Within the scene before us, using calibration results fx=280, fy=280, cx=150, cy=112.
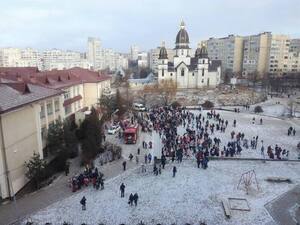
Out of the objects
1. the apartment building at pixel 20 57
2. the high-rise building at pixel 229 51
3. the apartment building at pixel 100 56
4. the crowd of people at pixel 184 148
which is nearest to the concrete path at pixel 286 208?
the crowd of people at pixel 184 148

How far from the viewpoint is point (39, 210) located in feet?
46.9

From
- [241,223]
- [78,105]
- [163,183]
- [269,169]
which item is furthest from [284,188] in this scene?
[78,105]

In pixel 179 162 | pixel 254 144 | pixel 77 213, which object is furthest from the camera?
pixel 254 144

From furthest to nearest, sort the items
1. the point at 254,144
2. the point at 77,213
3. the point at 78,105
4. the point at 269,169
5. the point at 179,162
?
the point at 78,105 < the point at 254,144 < the point at 179,162 < the point at 269,169 < the point at 77,213

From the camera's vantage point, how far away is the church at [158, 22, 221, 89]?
2798 inches

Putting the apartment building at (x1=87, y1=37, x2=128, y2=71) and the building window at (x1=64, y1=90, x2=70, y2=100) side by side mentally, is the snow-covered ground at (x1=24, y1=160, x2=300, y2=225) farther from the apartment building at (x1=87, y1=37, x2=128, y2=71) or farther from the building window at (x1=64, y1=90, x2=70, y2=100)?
the apartment building at (x1=87, y1=37, x2=128, y2=71)

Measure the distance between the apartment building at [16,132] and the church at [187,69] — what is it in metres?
53.7

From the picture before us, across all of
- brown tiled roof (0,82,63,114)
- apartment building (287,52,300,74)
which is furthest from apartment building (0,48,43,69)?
brown tiled roof (0,82,63,114)

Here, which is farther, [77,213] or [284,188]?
[284,188]

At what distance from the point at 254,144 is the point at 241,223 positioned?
13.1 meters

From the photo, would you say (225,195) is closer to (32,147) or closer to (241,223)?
(241,223)

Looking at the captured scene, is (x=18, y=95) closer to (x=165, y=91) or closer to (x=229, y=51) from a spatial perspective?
(x=165, y=91)

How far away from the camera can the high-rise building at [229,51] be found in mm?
101188

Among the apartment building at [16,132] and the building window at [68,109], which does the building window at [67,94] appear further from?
the apartment building at [16,132]
